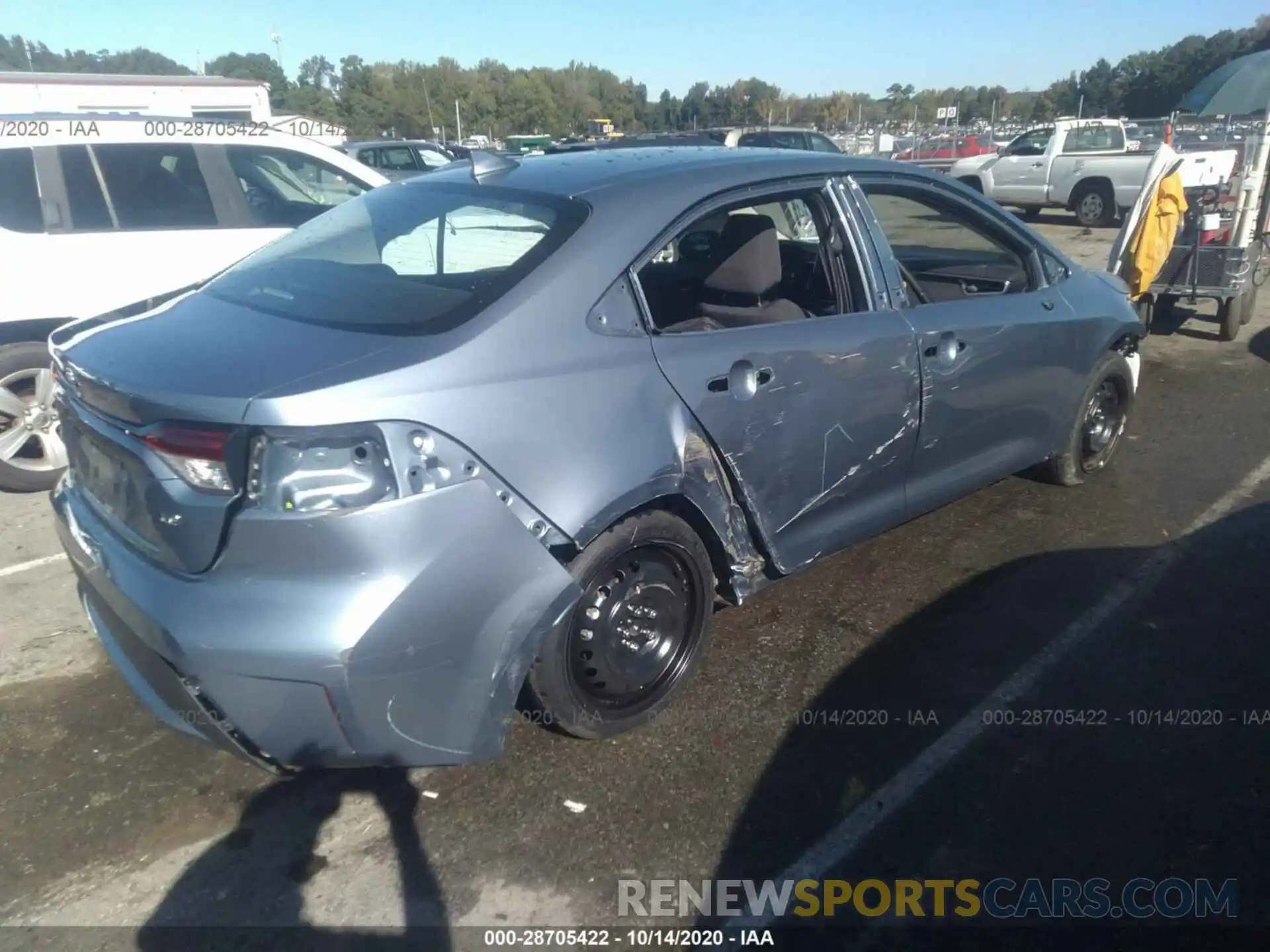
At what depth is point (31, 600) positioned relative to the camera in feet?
12.8

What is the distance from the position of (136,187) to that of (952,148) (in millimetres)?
22899

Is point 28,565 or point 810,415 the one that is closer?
point 810,415

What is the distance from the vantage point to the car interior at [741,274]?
10.6 feet

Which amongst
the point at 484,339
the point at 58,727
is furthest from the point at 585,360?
the point at 58,727

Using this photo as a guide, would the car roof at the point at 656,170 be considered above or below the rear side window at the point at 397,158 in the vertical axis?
above

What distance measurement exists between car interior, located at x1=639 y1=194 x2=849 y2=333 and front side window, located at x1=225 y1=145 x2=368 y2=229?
2903 millimetres

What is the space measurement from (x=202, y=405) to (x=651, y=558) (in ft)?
4.35

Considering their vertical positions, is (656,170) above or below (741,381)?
above

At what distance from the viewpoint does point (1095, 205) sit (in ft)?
53.5

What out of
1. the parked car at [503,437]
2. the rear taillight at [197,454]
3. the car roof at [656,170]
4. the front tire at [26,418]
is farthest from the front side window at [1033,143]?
the rear taillight at [197,454]

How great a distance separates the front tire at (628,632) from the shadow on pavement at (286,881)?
53 centimetres

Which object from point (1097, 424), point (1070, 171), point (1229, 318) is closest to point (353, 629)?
point (1097, 424)

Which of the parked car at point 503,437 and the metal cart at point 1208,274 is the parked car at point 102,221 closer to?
the parked car at point 503,437

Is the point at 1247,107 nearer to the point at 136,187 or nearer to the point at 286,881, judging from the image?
the point at 136,187
